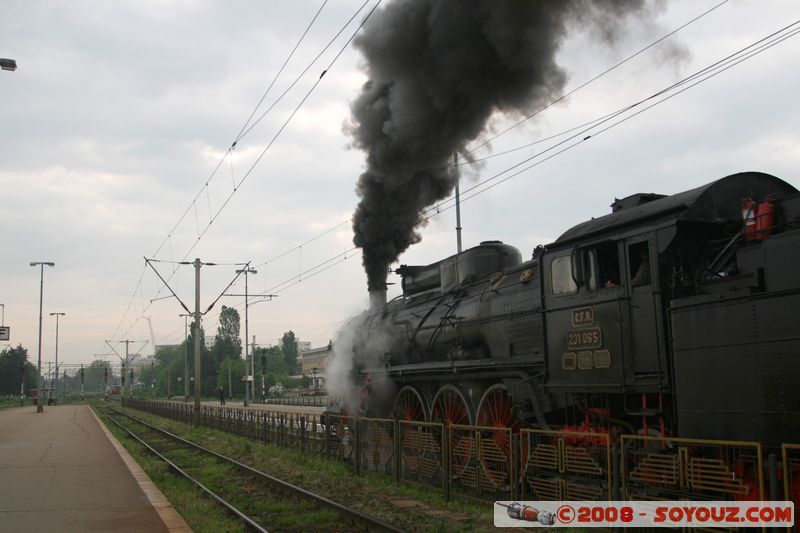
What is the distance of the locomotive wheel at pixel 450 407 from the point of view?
12125 millimetres

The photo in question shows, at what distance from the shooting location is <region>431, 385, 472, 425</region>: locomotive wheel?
12.1 meters

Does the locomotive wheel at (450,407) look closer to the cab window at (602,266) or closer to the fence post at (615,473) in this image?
the cab window at (602,266)

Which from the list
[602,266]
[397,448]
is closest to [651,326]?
[602,266]

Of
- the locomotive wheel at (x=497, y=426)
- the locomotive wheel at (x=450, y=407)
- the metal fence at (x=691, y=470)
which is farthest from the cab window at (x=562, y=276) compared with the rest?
the locomotive wheel at (x=450, y=407)

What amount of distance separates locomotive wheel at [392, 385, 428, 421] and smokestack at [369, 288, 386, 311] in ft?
10.0

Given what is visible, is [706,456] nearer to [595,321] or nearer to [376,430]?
[595,321]

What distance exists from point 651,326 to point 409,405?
24.3 ft

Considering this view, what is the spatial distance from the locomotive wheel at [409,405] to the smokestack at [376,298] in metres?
3.05

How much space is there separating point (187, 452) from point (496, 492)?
12.7m

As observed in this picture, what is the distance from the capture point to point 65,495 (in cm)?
1136

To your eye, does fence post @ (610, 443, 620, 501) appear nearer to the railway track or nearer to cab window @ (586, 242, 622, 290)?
cab window @ (586, 242, 622, 290)

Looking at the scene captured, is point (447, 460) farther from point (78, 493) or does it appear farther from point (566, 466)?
point (78, 493)

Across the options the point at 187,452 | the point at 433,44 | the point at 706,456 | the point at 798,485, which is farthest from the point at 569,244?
the point at 187,452

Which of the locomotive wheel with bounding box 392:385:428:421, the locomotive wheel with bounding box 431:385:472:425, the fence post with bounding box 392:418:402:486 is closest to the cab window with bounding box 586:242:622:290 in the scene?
the locomotive wheel with bounding box 431:385:472:425
